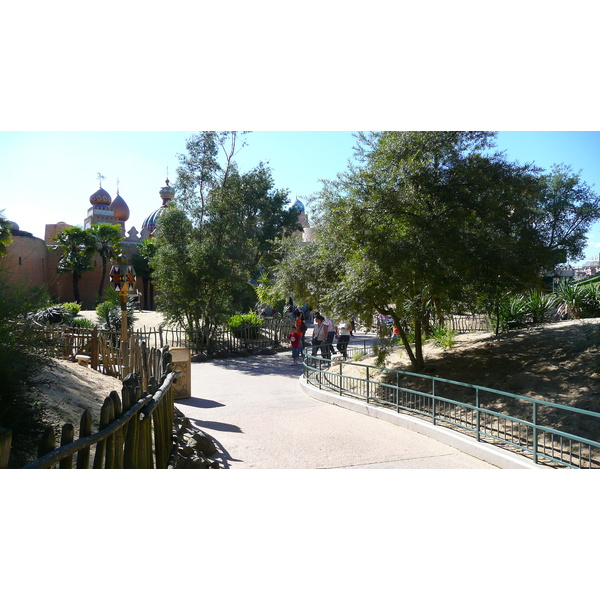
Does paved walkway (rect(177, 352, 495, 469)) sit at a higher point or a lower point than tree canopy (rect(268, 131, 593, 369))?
lower

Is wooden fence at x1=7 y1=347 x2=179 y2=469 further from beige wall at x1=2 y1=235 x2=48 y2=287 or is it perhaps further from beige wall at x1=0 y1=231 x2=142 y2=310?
beige wall at x1=2 y1=235 x2=48 y2=287

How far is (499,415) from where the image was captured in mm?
6395

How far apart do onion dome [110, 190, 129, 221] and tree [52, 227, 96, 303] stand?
18.6 m

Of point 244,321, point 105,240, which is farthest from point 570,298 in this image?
point 105,240

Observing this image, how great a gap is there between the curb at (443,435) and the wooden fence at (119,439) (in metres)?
3.79

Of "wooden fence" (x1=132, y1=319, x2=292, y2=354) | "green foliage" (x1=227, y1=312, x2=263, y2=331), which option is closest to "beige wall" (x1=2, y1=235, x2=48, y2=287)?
"green foliage" (x1=227, y1=312, x2=263, y2=331)

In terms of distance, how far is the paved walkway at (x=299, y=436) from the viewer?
6.36m

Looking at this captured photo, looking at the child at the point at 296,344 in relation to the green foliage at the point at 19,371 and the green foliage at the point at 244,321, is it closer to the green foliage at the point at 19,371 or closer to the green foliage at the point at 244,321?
the green foliage at the point at 244,321

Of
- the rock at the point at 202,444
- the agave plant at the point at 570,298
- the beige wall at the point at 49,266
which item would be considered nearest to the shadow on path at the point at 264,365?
the agave plant at the point at 570,298

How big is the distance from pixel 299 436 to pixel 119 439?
419 centimetres

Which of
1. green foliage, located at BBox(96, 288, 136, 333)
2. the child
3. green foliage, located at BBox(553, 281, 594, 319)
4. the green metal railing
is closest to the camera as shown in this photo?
the green metal railing

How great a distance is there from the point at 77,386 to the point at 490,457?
626 centimetres

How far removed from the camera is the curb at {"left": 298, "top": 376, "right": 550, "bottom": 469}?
6.09 m

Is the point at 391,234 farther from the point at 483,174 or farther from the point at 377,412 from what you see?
the point at 377,412
